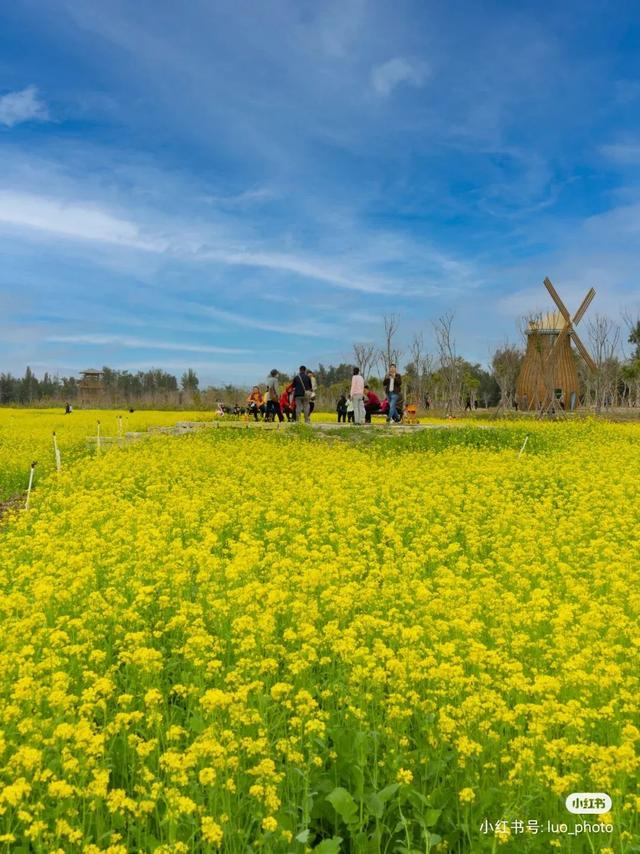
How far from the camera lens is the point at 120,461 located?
14.5 metres

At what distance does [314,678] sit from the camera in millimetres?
4809

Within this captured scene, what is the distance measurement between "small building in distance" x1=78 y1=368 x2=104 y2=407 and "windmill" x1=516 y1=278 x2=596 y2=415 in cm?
4080

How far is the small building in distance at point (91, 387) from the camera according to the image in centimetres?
6770

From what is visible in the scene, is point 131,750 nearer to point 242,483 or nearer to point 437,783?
point 437,783

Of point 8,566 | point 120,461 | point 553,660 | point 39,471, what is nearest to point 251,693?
point 553,660

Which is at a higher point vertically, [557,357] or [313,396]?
[557,357]

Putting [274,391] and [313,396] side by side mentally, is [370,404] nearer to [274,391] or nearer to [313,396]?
[313,396]

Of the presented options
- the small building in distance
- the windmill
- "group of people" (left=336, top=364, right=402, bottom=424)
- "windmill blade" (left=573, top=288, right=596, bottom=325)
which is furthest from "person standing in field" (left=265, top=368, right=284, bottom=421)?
the small building in distance

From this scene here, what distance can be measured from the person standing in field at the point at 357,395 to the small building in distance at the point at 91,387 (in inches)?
1872

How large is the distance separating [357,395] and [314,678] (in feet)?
62.2

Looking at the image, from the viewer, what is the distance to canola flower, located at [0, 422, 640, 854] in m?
3.28

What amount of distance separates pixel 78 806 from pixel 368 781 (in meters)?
1.57

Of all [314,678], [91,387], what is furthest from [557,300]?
[91,387]

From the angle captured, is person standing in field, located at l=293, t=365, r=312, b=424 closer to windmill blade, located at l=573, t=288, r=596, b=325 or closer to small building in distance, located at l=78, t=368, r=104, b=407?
windmill blade, located at l=573, t=288, r=596, b=325
